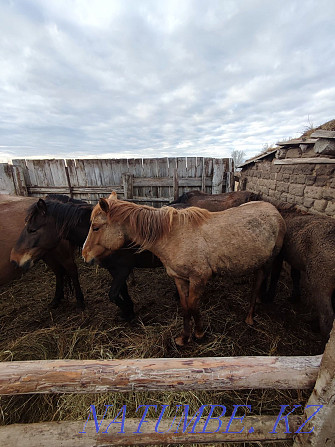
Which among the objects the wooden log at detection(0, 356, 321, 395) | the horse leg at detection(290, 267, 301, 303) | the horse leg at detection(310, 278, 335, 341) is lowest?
the horse leg at detection(290, 267, 301, 303)

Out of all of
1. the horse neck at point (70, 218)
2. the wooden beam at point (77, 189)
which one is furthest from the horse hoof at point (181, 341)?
the wooden beam at point (77, 189)

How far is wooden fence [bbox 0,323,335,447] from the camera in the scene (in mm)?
1167

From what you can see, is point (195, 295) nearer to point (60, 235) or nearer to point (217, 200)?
point (60, 235)

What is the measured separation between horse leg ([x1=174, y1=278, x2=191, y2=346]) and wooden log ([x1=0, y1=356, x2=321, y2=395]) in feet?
3.83

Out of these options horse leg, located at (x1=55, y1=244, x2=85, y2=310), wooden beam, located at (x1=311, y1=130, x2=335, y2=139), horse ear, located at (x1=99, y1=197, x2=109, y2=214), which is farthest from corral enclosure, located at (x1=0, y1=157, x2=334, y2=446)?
wooden beam, located at (x1=311, y1=130, x2=335, y2=139)

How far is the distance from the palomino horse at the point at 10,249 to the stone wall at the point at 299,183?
434cm

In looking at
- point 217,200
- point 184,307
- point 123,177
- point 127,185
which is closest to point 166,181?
point 127,185

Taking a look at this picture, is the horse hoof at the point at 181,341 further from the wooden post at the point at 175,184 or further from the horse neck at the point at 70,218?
the wooden post at the point at 175,184

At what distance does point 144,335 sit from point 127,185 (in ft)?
13.4

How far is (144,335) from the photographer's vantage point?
8.71 feet

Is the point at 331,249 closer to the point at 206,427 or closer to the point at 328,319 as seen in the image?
the point at 328,319

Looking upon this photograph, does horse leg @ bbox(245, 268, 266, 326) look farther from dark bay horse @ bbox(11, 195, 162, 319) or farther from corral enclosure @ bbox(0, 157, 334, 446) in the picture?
dark bay horse @ bbox(11, 195, 162, 319)

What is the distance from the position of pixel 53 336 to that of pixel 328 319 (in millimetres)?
3470

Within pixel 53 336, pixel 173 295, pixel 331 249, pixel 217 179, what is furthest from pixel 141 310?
pixel 217 179
